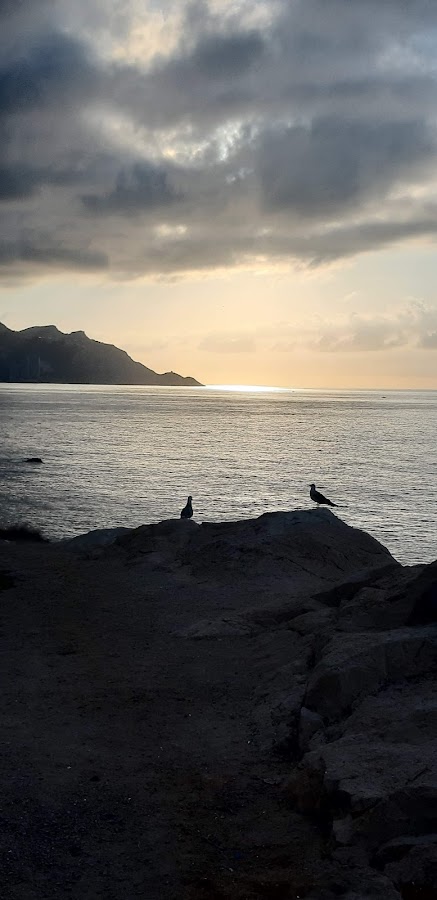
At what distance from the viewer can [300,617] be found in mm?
14461

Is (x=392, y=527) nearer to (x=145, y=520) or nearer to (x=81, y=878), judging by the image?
(x=145, y=520)

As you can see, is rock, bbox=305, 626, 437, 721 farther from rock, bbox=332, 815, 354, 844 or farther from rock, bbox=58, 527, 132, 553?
rock, bbox=58, 527, 132, 553

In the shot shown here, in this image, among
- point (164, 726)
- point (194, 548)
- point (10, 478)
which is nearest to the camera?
point (164, 726)

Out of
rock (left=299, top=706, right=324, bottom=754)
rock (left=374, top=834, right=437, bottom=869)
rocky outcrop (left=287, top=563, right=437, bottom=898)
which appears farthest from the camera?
rock (left=299, top=706, right=324, bottom=754)

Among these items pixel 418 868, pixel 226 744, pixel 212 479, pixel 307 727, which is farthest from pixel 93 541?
pixel 212 479

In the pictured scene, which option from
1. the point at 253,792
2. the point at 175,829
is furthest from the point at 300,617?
the point at 175,829

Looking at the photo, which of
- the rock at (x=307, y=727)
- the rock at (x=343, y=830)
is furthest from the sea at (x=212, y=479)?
the rock at (x=343, y=830)

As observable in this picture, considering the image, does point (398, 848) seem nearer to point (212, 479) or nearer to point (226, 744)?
point (226, 744)

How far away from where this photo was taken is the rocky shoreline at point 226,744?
24.5 ft

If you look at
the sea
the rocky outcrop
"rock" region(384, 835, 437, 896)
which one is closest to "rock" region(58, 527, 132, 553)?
the sea

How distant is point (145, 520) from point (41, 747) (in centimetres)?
2823

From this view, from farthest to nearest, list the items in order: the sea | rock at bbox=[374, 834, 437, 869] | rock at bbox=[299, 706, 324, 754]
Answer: the sea
rock at bbox=[299, 706, 324, 754]
rock at bbox=[374, 834, 437, 869]

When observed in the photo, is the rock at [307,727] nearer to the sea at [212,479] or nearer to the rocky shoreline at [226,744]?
the rocky shoreline at [226,744]

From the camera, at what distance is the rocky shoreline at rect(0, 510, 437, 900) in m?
7.47
